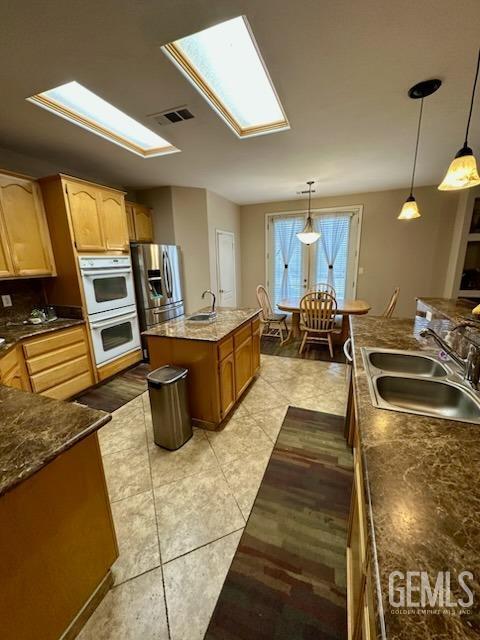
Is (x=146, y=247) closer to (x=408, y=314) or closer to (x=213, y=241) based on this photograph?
(x=213, y=241)

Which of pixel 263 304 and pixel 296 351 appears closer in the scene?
pixel 296 351

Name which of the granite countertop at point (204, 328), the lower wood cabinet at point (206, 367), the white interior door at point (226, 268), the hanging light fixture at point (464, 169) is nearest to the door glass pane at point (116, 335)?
the granite countertop at point (204, 328)

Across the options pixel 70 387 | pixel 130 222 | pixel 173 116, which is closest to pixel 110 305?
pixel 70 387

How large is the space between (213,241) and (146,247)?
4.60 feet

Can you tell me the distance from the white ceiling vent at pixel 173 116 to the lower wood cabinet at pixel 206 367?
1.75 metres

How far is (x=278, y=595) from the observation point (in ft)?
3.88

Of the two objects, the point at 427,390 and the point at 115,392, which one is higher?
the point at 427,390

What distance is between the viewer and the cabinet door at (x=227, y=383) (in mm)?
2271

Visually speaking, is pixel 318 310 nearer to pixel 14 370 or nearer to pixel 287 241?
pixel 287 241

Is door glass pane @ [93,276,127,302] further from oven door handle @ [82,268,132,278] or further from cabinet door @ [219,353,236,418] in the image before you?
cabinet door @ [219,353,236,418]

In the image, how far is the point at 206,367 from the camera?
2.17m

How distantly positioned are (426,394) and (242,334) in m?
1.62

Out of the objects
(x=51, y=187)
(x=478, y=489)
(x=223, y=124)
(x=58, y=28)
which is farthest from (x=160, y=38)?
(x=478, y=489)

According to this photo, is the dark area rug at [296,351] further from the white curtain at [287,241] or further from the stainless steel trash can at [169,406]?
the stainless steel trash can at [169,406]
